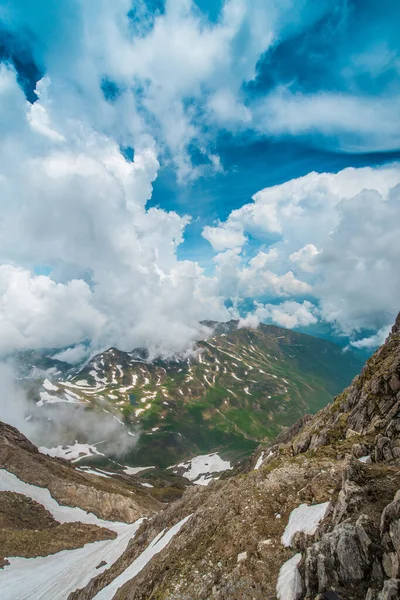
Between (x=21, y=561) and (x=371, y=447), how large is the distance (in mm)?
54875

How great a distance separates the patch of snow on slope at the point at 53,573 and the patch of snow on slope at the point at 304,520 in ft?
108

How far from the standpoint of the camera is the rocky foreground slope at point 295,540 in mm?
12531

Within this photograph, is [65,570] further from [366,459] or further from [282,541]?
[366,459]

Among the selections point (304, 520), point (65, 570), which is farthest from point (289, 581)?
point (65, 570)

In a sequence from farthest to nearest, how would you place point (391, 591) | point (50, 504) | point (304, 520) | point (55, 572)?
point (50, 504) < point (55, 572) < point (304, 520) < point (391, 591)

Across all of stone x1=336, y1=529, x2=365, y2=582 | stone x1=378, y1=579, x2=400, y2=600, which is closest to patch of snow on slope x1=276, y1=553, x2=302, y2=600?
stone x1=336, y1=529, x2=365, y2=582

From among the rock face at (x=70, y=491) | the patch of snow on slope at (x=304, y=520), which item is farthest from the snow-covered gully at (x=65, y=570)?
the rock face at (x=70, y=491)

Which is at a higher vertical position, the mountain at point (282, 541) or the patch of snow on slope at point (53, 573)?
the mountain at point (282, 541)

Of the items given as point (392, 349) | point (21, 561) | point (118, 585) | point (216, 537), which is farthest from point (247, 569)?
point (392, 349)

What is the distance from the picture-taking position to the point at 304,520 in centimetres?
1909

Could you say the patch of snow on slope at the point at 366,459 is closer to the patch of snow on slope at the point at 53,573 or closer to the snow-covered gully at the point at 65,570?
the snow-covered gully at the point at 65,570

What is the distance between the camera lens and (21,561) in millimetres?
45312

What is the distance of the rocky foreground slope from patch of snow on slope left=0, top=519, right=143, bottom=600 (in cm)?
749

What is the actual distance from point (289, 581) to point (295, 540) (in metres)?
2.93
